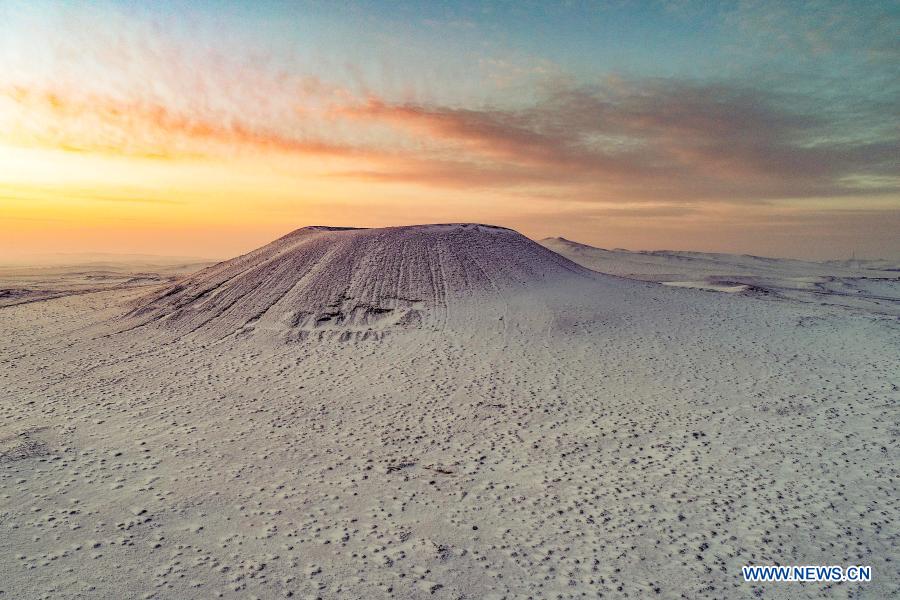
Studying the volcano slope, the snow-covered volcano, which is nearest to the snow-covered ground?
the snow-covered volcano

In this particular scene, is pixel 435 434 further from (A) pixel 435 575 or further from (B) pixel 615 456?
(A) pixel 435 575

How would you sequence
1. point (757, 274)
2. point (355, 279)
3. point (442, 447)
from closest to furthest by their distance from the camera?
1. point (442, 447)
2. point (355, 279)
3. point (757, 274)

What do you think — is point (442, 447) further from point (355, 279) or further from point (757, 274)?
point (757, 274)

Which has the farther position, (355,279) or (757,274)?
(757,274)

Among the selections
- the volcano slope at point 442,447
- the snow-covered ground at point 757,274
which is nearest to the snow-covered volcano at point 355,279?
the volcano slope at point 442,447

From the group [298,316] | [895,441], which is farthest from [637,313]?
[298,316]

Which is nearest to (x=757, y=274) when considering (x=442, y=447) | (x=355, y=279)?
(x=355, y=279)

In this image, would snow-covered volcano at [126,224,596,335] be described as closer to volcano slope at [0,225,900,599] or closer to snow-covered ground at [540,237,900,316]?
volcano slope at [0,225,900,599]
